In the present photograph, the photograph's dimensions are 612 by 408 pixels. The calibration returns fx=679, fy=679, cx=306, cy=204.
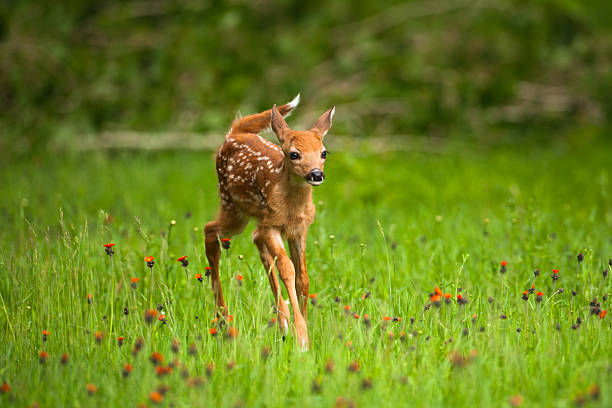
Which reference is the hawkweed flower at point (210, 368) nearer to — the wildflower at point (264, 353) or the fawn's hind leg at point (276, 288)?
the wildflower at point (264, 353)

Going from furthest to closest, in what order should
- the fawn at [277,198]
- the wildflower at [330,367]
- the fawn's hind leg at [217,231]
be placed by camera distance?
the fawn's hind leg at [217,231] < the fawn at [277,198] < the wildflower at [330,367]

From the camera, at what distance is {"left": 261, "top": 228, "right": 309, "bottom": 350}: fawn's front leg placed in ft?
12.5

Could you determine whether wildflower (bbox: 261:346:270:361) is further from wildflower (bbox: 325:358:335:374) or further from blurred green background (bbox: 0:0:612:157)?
blurred green background (bbox: 0:0:612:157)

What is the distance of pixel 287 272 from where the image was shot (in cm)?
398

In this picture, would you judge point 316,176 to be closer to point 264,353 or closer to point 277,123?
point 277,123

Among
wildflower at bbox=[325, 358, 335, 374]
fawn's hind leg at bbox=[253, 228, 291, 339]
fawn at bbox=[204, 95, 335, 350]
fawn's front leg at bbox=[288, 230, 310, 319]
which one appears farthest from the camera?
fawn's front leg at bbox=[288, 230, 310, 319]

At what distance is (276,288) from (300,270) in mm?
236

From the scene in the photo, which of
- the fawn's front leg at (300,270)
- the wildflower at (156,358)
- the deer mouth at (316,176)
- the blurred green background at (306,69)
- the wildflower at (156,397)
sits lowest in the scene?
the wildflower at (156,397)

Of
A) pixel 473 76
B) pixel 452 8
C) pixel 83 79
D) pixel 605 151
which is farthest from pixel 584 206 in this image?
pixel 83 79

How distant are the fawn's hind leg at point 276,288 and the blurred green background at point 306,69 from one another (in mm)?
6041

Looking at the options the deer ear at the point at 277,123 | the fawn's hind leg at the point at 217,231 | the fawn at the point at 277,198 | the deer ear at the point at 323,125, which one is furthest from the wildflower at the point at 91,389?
the deer ear at the point at 323,125

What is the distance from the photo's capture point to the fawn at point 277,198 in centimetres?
384

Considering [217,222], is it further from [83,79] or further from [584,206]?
[83,79]

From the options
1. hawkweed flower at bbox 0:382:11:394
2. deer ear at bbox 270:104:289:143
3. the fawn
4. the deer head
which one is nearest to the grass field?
hawkweed flower at bbox 0:382:11:394
